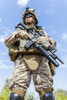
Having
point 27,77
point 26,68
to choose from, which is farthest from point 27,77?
point 26,68

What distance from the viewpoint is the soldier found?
2.49 metres

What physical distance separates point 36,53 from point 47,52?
0.24m

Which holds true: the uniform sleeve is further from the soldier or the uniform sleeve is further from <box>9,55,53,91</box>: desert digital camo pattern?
<box>9,55,53,91</box>: desert digital camo pattern

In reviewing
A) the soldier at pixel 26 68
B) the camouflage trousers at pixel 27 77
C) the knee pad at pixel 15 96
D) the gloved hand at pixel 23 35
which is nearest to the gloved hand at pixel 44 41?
the soldier at pixel 26 68

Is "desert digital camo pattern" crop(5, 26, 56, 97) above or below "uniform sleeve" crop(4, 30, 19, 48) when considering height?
below

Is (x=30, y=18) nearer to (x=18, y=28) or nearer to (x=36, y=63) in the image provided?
(x=18, y=28)

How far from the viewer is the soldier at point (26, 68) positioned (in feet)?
8.16

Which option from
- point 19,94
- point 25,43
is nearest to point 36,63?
point 25,43

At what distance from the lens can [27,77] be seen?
8.39ft

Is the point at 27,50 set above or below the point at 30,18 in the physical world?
below

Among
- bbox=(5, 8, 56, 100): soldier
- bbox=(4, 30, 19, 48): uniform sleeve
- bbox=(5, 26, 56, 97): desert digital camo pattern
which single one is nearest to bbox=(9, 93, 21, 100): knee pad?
bbox=(5, 8, 56, 100): soldier

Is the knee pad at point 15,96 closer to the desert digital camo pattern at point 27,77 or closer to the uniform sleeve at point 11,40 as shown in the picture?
the desert digital camo pattern at point 27,77

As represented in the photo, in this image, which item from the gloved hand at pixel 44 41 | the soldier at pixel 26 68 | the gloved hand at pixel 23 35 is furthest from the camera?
the gloved hand at pixel 23 35

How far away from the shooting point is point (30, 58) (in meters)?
2.71
